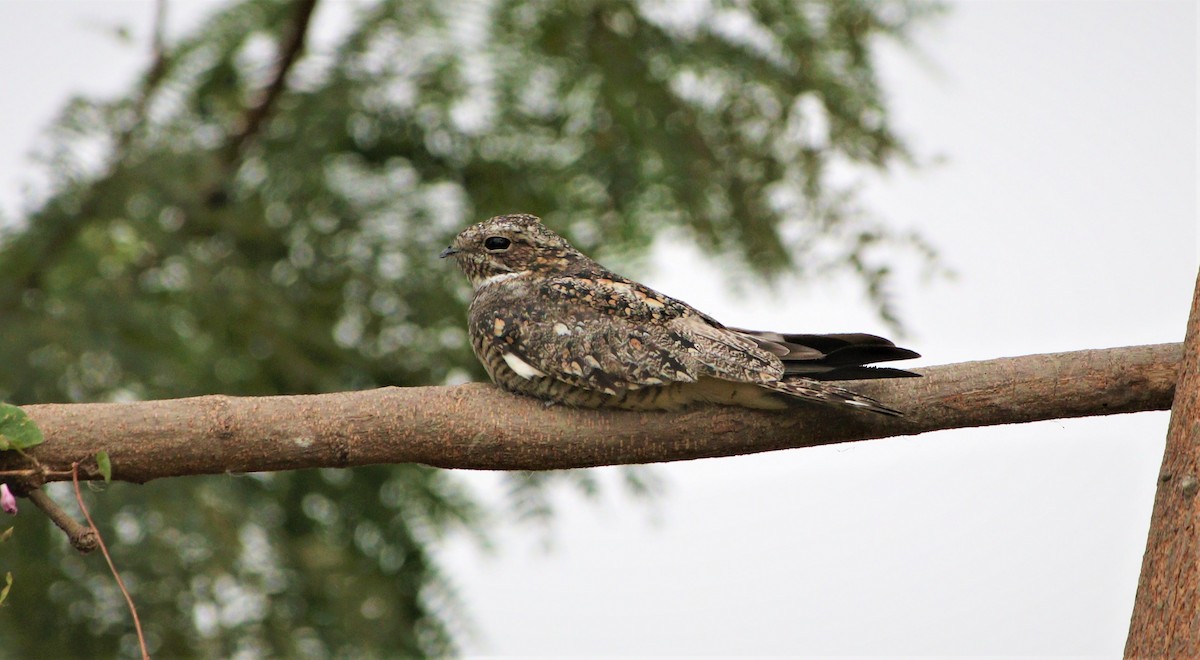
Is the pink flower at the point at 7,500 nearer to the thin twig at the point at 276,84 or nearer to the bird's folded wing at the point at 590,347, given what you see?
the bird's folded wing at the point at 590,347

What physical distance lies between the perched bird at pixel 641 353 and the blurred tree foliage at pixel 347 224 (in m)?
0.80


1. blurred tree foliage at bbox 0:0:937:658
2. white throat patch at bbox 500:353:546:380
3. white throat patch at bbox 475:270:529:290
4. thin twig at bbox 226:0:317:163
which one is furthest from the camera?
thin twig at bbox 226:0:317:163

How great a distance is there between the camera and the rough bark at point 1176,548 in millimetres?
1803

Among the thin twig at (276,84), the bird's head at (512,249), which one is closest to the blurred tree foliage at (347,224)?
the thin twig at (276,84)

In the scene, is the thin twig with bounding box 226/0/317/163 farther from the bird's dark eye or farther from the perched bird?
the perched bird

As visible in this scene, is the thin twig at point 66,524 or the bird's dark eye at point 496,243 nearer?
the thin twig at point 66,524

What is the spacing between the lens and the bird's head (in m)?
2.74

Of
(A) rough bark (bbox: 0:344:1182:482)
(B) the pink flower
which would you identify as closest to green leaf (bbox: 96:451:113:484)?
(A) rough bark (bbox: 0:344:1182:482)

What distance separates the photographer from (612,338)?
2.35m

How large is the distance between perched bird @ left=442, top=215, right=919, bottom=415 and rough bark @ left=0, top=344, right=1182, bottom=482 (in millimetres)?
40

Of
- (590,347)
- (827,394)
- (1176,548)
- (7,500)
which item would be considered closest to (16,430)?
(7,500)

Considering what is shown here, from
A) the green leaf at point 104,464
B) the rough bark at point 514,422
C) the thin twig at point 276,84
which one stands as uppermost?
the thin twig at point 276,84

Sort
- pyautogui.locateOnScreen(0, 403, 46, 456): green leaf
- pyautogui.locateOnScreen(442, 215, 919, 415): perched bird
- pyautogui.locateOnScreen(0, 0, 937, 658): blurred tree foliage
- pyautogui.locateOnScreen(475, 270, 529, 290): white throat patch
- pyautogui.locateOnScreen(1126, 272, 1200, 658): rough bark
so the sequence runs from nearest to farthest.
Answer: pyautogui.locateOnScreen(1126, 272, 1200, 658): rough bark
pyautogui.locateOnScreen(0, 403, 46, 456): green leaf
pyautogui.locateOnScreen(442, 215, 919, 415): perched bird
pyautogui.locateOnScreen(475, 270, 529, 290): white throat patch
pyautogui.locateOnScreen(0, 0, 937, 658): blurred tree foliage

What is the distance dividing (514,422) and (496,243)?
0.62m
